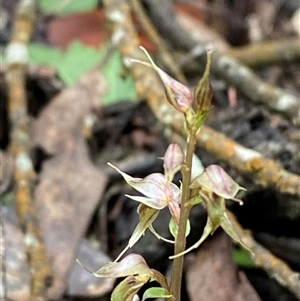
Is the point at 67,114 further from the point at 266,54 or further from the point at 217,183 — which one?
the point at 217,183

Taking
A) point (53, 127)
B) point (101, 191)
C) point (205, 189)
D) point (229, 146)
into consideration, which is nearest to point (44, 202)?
point (101, 191)

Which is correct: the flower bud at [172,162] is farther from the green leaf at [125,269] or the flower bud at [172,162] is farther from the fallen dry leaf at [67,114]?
the fallen dry leaf at [67,114]

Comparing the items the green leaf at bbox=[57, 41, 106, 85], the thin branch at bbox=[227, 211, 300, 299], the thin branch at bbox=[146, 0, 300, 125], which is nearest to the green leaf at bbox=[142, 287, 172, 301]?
the thin branch at bbox=[227, 211, 300, 299]

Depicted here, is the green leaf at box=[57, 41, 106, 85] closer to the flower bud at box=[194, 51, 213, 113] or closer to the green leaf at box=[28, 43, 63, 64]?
the green leaf at box=[28, 43, 63, 64]

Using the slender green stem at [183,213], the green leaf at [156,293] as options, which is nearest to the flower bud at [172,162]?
the slender green stem at [183,213]

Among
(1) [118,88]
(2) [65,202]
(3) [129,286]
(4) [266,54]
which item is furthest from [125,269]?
(4) [266,54]
